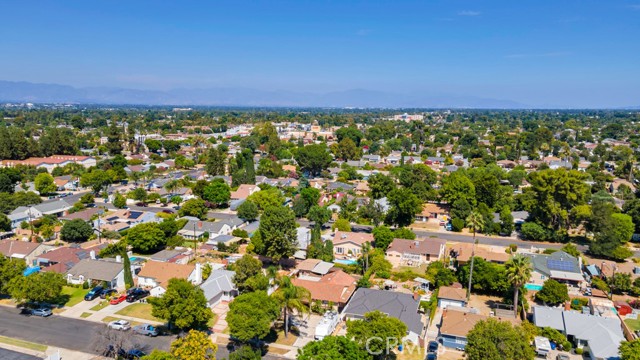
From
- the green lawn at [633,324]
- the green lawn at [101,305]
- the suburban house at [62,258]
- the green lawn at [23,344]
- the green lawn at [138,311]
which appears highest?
the suburban house at [62,258]

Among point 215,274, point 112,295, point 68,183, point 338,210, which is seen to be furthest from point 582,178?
point 68,183

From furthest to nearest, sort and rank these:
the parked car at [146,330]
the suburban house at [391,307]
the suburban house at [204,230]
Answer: the suburban house at [204,230] < the suburban house at [391,307] < the parked car at [146,330]

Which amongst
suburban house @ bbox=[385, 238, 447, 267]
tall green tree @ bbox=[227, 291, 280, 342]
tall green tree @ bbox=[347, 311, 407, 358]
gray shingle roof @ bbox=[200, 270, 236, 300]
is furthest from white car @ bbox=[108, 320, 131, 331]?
suburban house @ bbox=[385, 238, 447, 267]

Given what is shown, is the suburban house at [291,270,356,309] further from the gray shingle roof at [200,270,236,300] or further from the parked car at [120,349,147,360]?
the parked car at [120,349,147,360]

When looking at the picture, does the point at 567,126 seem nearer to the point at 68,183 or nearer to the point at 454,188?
the point at 454,188

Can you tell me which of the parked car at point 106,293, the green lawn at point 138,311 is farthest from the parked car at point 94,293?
the green lawn at point 138,311

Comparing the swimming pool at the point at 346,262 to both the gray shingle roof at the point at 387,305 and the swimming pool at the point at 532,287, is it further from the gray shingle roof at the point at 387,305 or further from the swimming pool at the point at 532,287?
the swimming pool at the point at 532,287
